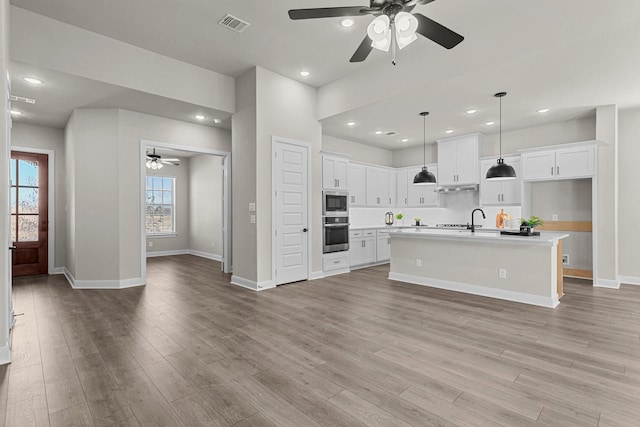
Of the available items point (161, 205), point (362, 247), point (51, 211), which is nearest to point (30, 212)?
point (51, 211)

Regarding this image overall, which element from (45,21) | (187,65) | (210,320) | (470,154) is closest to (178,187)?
(187,65)

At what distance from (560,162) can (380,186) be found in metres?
3.75

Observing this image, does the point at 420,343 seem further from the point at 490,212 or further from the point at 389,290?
the point at 490,212

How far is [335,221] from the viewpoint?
20.9ft

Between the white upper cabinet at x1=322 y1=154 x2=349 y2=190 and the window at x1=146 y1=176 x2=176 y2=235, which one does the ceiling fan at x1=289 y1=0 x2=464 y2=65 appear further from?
the window at x1=146 y1=176 x2=176 y2=235

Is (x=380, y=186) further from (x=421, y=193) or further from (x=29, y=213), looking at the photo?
(x=29, y=213)

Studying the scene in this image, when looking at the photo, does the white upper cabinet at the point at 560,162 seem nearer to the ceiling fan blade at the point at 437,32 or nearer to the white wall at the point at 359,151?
the white wall at the point at 359,151

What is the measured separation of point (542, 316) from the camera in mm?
3721

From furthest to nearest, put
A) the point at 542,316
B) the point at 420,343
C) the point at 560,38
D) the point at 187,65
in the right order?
the point at 187,65 < the point at 542,316 < the point at 560,38 < the point at 420,343

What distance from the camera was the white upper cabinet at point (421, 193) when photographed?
8.12 m

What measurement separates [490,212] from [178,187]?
8.57m

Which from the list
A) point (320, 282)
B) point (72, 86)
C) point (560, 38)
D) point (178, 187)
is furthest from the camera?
point (178, 187)

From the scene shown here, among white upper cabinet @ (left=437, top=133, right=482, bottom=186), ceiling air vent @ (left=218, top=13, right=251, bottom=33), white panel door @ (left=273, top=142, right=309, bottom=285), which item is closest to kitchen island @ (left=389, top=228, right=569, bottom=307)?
white panel door @ (left=273, top=142, right=309, bottom=285)

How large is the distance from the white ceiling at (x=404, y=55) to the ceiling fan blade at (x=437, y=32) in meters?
1.04
